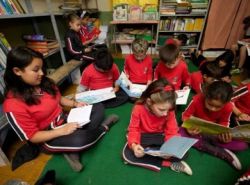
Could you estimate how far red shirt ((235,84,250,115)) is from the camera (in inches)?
50.2

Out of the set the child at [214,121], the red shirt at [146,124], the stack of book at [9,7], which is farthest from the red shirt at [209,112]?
the stack of book at [9,7]

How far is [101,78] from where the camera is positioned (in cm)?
178

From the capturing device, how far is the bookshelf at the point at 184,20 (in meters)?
2.79

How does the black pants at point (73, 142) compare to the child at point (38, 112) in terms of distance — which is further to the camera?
the black pants at point (73, 142)

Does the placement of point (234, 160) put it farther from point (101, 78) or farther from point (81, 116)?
point (101, 78)

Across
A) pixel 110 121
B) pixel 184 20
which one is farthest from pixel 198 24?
pixel 110 121

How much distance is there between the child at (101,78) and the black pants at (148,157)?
710 millimetres

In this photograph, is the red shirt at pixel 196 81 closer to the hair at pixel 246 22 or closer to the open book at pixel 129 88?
the open book at pixel 129 88

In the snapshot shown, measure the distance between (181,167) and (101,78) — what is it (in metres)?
1.11

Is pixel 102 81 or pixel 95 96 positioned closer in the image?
pixel 95 96

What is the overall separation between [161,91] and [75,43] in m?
1.66

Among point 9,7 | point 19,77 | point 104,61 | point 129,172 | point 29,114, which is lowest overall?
point 129,172

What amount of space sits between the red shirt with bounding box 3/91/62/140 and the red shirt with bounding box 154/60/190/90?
3.71 feet

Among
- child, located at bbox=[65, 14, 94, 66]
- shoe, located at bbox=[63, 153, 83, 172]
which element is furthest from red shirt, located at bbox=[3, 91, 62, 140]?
child, located at bbox=[65, 14, 94, 66]
